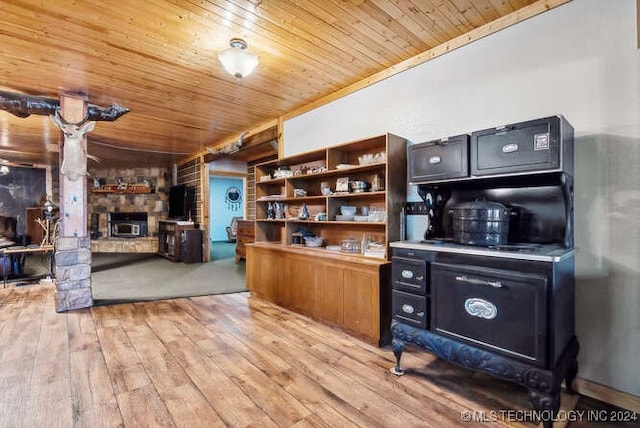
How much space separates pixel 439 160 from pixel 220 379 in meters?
2.12

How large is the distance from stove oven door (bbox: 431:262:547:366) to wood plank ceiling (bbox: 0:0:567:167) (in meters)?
1.85

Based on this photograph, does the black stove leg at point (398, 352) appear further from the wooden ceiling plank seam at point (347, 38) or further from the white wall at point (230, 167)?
the white wall at point (230, 167)

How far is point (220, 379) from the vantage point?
82.7 inches

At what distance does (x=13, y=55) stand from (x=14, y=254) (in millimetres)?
3728

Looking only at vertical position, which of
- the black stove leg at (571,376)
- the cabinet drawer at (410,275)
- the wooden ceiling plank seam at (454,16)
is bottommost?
the black stove leg at (571,376)

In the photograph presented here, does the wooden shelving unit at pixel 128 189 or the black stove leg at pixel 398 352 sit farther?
the wooden shelving unit at pixel 128 189

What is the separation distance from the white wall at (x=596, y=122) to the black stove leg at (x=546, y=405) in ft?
2.11

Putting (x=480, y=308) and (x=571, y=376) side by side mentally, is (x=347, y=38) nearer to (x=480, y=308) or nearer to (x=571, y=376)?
(x=480, y=308)

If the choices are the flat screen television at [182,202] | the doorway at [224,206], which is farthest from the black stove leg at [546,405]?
the doorway at [224,206]

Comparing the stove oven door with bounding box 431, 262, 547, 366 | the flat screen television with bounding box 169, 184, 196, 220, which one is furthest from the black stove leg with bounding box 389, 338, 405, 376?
the flat screen television with bounding box 169, 184, 196, 220

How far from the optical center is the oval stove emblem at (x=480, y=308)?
174 centimetres

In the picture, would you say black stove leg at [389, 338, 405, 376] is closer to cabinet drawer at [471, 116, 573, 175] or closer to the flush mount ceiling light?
cabinet drawer at [471, 116, 573, 175]

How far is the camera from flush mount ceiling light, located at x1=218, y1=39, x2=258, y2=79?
8.44ft

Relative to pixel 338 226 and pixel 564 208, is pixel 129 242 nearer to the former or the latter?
pixel 338 226
